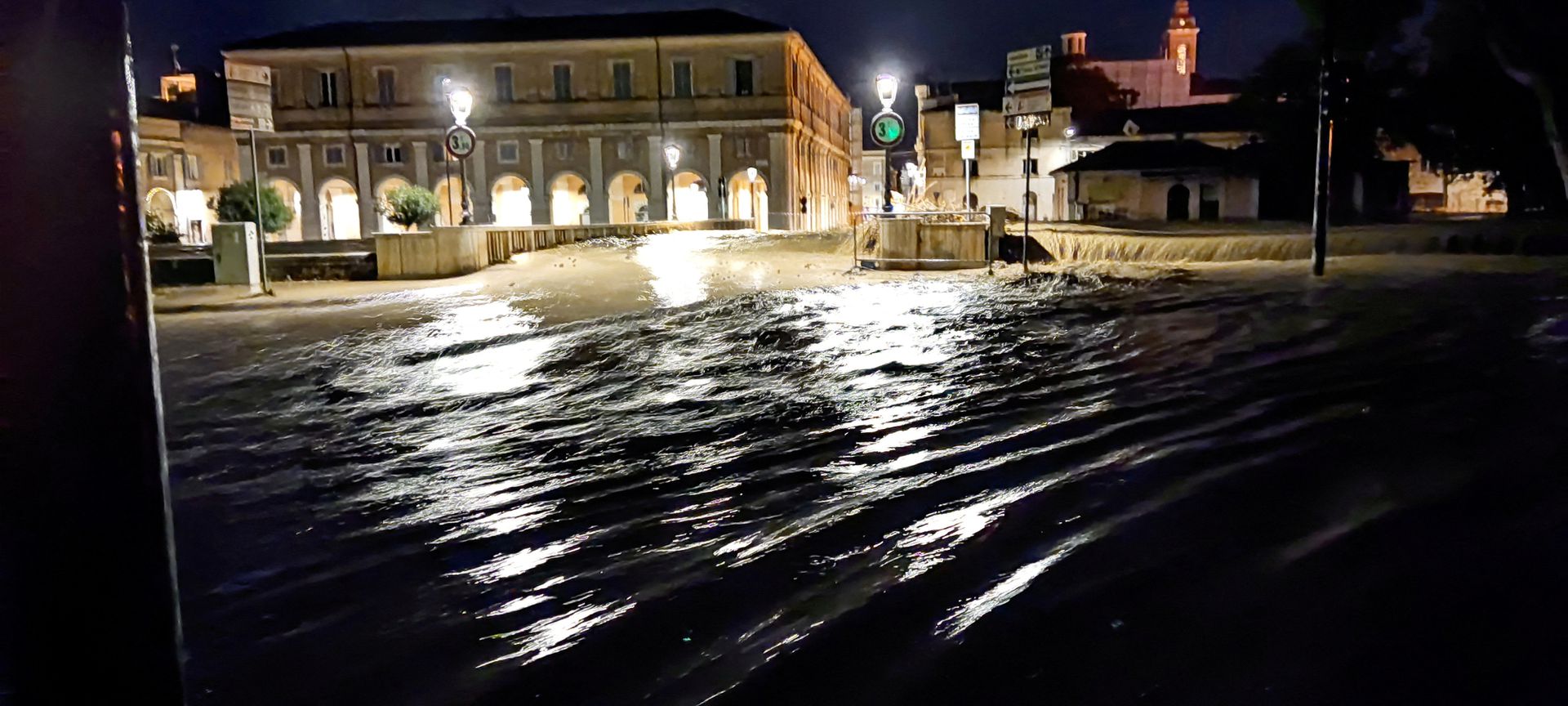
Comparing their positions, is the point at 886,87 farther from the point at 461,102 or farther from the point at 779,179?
the point at 779,179

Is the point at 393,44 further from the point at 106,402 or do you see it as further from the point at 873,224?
the point at 106,402

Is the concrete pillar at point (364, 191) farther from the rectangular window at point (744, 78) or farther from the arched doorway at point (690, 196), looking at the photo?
the rectangular window at point (744, 78)

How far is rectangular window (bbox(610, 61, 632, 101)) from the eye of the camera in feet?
184

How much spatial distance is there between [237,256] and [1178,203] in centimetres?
3572

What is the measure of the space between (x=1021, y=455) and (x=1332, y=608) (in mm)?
2412

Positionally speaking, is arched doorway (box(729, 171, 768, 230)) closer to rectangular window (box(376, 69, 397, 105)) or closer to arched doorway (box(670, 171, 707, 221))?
arched doorway (box(670, 171, 707, 221))

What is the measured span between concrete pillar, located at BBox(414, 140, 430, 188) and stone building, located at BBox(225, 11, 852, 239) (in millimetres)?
68

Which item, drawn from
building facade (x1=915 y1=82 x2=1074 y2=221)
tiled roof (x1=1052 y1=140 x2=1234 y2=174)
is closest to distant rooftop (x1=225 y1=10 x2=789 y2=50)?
building facade (x1=915 y1=82 x2=1074 y2=221)

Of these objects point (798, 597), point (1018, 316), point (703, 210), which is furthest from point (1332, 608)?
point (703, 210)

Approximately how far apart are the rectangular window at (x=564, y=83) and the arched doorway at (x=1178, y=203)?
3018cm

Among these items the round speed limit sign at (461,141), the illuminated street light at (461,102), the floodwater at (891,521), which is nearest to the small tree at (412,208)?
the illuminated street light at (461,102)

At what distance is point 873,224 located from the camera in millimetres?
22781

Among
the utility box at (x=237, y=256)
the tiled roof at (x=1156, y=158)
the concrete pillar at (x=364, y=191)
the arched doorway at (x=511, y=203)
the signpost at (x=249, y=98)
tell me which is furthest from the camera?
the arched doorway at (x=511, y=203)

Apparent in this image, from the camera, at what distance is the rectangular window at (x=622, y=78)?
184ft
